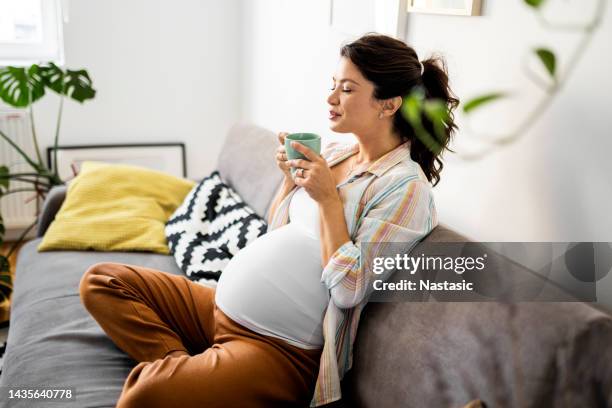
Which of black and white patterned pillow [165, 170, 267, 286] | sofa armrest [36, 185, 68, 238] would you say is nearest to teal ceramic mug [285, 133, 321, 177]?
black and white patterned pillow [165, 170, 267, 286]

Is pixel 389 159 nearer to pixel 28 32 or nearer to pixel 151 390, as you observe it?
pixel 151 390

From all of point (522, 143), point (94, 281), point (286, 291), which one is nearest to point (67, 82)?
point (94, 281)

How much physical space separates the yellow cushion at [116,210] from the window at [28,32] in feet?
3.62

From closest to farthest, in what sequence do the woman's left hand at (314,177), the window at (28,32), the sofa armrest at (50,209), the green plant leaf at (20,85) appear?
the woman's left hand at (314,177), the sofa armrest at (50,209), the green plant leaf at (20,85), the window at (28,32)

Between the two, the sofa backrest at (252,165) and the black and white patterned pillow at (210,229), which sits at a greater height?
the sofa backrest at (252,165)

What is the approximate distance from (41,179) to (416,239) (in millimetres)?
2474

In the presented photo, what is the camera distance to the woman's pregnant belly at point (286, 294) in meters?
1.45

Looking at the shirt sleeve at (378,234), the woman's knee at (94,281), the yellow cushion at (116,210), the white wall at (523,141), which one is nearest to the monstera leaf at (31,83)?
the yellow cushion at (116,210)

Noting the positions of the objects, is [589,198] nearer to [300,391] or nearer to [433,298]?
[433,298]

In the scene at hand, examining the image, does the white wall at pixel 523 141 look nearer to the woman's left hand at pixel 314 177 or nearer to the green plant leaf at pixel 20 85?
the woman's left hand at pixel 314 177

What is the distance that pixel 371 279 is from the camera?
1.39 meters

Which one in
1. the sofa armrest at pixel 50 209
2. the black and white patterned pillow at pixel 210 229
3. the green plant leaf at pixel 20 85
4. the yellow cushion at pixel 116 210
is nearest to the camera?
the black and white patterned pillow at pixel 210 229

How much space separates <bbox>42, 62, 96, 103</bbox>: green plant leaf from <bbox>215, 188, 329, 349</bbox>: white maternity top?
5.50ft

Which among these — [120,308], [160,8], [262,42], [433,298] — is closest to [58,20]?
[160,8]
